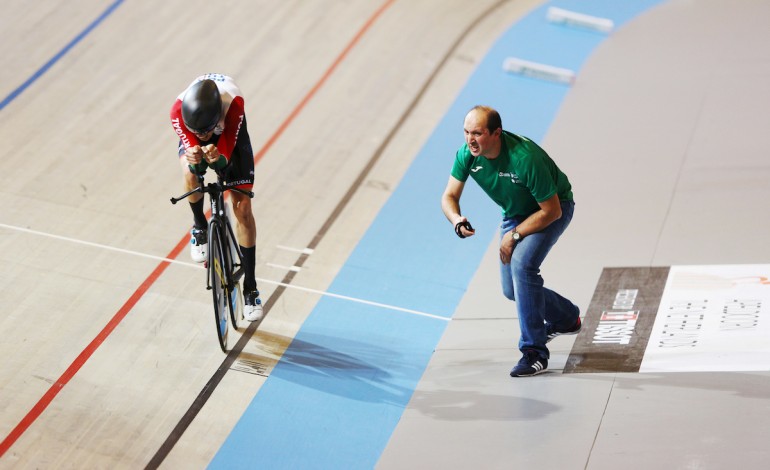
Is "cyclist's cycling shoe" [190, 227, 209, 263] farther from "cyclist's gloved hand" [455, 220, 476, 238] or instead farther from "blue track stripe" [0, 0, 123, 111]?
"blue track stripe" [0, 0, 123, 111]

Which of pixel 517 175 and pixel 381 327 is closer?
pixel 517 175

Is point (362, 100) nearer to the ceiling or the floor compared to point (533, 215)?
nearer to the floor

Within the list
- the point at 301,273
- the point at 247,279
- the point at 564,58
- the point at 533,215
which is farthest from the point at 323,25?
the point at 533,215

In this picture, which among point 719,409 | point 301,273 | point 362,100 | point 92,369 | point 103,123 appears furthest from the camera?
point 362,100

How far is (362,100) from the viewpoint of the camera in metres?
7.56

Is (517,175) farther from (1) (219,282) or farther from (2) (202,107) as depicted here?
(1) (219,282)

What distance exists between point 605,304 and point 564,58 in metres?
3.49

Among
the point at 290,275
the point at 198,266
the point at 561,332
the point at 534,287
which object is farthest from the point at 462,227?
the point at 198,266

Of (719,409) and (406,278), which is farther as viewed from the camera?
(406,278)

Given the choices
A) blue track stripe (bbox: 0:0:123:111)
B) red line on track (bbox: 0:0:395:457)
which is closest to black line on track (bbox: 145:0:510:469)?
red line on track (bbox: 0:0:395:457)

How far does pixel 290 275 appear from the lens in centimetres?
568

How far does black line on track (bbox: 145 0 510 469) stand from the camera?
4.42 meters

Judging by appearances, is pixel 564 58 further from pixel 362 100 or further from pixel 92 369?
pixel 92 369

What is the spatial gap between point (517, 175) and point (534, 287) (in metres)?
0.58
